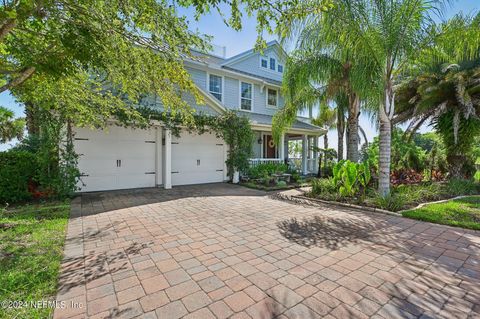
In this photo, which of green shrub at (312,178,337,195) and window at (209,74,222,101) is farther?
window at (209,74,222,101)

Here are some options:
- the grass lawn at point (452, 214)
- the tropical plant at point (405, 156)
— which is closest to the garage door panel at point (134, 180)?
the grass lawn at point (452, 214)

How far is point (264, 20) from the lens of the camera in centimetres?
357

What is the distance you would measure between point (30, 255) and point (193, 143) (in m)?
7.61

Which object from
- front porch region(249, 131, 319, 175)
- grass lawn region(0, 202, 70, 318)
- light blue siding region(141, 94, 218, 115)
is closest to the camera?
grass lawn region(0, 202, 70, 318)

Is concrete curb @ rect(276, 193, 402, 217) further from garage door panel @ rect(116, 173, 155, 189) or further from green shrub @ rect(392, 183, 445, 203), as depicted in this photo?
garage door panel @ rect(116, 173, 155, 189)

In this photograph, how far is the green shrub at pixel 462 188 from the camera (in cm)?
768

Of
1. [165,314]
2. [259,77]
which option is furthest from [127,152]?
[259,77]

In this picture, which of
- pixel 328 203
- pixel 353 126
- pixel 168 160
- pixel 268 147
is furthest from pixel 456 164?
pixel 168 160

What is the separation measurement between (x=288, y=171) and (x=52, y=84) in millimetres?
10360

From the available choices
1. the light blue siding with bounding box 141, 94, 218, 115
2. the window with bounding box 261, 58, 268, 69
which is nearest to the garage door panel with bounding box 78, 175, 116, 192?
the light blue siding with bounding box 141, 94, 218, 115

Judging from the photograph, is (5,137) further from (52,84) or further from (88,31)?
(88,31)

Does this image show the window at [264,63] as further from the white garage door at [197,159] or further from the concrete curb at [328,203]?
the concrete curb at [328,203]

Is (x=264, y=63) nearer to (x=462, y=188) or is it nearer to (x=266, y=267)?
(x=462, y=188)

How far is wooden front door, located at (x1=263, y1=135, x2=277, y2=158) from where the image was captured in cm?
1539
